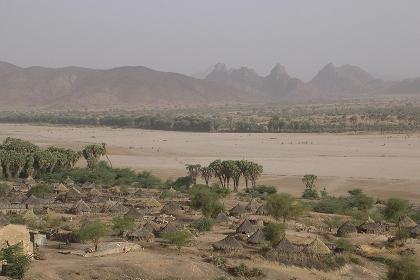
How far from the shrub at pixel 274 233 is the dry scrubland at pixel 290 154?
16.7 meters

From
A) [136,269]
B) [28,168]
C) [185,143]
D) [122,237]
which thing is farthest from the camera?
[185,143]

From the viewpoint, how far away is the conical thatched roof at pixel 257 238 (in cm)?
2485

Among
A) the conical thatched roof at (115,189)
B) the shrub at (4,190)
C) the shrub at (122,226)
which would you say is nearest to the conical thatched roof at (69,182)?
the conical thatched roof at (115,189)

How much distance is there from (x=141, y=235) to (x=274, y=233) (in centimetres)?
527

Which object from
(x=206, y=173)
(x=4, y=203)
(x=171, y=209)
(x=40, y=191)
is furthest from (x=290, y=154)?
(x=4, y=203)

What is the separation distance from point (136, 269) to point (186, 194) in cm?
1952

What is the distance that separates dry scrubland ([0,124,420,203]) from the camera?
155ft

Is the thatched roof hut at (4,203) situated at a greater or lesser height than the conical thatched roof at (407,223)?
greater

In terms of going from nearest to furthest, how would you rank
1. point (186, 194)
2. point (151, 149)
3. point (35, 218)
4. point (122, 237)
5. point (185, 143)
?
point (122, 237) → point (35, 218) → point (186, 194) → point (151, 149) → point (185, 143)

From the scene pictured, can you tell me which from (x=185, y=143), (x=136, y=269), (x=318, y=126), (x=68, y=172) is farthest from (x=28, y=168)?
(x=318, y=126)

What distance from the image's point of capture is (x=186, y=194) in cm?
3947

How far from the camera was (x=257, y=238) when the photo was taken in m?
25.0

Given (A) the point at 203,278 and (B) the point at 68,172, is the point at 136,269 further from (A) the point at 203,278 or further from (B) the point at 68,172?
(B) the point at 68,172

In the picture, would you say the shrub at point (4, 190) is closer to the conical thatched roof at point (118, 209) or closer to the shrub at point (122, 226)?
the conical thatched roof at point (118, 209)
